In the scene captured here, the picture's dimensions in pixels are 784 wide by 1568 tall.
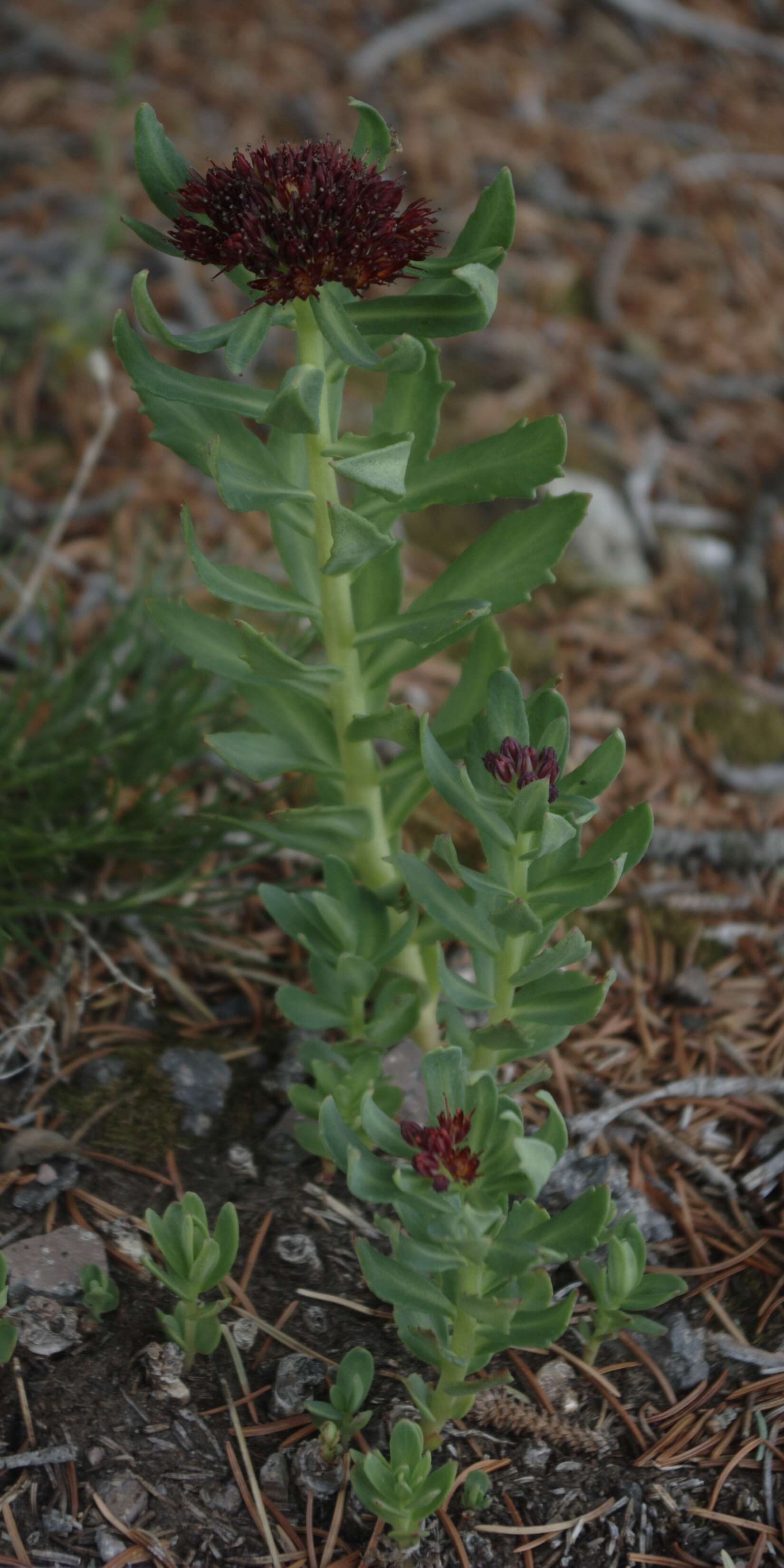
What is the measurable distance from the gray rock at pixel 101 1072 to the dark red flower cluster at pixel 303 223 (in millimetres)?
1406

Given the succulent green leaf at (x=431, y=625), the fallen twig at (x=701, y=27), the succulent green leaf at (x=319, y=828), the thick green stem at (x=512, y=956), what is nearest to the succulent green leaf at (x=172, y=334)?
the succulent green leaf at (x=431, y=625)

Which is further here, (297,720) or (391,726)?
(297,720)

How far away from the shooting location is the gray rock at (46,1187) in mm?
2115

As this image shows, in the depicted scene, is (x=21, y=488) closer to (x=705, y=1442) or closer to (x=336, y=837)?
(x=336, y=837)

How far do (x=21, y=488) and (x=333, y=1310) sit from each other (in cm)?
247

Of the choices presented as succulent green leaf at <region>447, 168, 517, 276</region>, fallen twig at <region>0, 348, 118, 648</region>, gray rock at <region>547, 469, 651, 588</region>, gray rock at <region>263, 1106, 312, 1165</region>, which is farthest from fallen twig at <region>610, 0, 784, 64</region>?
gray rock at <region>263, 1106, 312, 1165</region>

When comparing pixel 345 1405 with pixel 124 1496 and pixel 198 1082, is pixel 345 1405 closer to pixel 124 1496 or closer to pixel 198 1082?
pixel 124 1496

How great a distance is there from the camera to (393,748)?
3111 mm

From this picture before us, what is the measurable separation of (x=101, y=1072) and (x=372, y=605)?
1.01 metres

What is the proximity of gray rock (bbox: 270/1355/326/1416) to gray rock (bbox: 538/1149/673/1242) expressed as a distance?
0.48m

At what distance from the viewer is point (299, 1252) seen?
6.86 ft

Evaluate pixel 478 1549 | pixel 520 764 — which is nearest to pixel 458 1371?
pixel 478 1549

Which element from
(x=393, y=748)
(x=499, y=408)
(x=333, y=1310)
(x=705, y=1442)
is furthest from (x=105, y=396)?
(x=705, y=1442)

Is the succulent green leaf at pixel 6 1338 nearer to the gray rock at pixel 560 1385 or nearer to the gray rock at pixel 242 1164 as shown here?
the gray rock at pixel 242 1164
